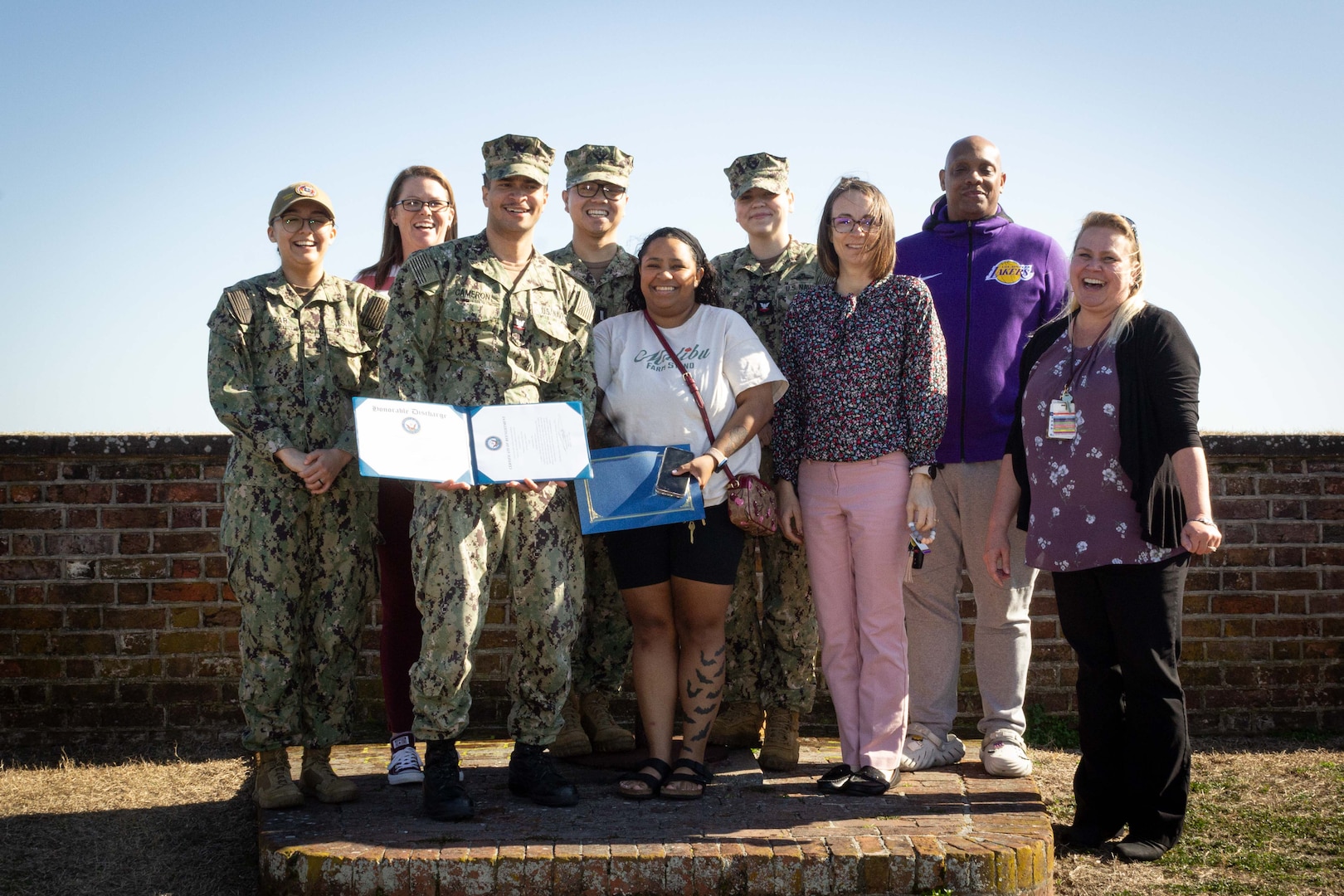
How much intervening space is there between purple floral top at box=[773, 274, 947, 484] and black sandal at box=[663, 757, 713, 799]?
1.25 metres

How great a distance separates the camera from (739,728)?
15.8 ft

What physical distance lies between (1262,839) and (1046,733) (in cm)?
171

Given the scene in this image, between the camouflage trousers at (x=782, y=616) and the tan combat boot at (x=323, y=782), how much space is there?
167 centimetres

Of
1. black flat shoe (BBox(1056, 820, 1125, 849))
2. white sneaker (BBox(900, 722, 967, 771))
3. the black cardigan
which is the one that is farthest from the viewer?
white sneaker (BBox(900, 722, 967, 771))

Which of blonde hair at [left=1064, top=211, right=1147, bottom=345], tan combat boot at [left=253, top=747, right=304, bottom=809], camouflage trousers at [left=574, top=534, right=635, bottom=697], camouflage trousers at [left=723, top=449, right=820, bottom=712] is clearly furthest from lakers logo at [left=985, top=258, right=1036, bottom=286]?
tan combat boot at [left=253, top=747, right=304, bottom=809]

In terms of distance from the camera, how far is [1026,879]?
3.53 m

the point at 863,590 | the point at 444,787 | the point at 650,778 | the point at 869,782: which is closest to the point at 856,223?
the point at 863,590

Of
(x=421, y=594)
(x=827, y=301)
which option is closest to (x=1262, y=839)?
(x=827, y=301)

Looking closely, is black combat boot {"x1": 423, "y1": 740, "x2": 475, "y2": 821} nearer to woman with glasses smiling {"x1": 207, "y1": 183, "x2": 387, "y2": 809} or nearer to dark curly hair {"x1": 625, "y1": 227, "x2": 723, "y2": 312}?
woman with glasses smiling {"x1": 207, "y1": 183, "x2": 387, "y2": 809}

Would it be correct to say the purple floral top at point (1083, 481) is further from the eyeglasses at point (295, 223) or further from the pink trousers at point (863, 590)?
the eyeglasses at point (295, 223)

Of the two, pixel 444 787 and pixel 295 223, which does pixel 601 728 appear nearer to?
pixel 444 787

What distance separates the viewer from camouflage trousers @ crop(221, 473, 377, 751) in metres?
3.88

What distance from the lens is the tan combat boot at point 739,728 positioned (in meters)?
4.81

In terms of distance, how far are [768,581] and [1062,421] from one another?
142cm
